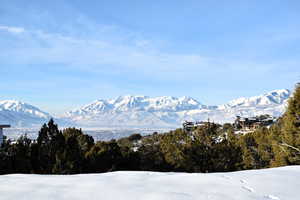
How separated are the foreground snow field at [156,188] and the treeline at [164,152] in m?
7.57

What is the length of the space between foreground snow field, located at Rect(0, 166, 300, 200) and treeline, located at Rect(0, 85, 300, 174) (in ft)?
24.8

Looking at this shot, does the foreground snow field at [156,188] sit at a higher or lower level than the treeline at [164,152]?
higher

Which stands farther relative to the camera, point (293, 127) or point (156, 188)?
point (293, 127)

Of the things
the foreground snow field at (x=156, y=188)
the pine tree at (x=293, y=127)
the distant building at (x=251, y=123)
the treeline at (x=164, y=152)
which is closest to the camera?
the foreground snow field at (x=156, y=188)

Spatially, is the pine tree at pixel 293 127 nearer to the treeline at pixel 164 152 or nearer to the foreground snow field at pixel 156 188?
the treeline at pixel 164 152

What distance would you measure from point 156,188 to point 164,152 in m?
20.8

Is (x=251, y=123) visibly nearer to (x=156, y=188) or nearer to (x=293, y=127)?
(x=293, y=127)

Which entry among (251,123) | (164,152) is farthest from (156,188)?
(251,123)

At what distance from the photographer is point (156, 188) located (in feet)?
10.2

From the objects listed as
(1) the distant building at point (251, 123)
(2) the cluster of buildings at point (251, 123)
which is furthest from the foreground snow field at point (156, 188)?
(1) the distant building at point (251, 123)

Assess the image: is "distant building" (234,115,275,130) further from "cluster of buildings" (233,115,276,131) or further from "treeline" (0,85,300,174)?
"treeline" (0,85,300,174)

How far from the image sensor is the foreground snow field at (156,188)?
2.82m

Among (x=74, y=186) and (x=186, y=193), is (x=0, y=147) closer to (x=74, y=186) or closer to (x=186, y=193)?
(x=74, y=186)

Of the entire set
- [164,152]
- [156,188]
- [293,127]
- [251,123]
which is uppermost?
[293,127]
